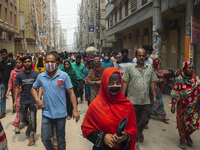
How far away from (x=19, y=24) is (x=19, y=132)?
2743 cm

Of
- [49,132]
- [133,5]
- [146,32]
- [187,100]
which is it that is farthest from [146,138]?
[133,5]

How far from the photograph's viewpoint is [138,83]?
385 centimetres

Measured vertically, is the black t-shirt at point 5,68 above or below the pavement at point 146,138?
above

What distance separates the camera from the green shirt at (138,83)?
3.84 meters

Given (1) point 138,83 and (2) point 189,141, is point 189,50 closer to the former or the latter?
(2) point 189,141

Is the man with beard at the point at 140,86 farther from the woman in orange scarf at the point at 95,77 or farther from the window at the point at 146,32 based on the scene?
the window at the point at 146,32

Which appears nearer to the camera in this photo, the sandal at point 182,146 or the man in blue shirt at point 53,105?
the man in blue shirt at point 53,105

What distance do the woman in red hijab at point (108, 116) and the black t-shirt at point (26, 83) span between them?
2.64 metres

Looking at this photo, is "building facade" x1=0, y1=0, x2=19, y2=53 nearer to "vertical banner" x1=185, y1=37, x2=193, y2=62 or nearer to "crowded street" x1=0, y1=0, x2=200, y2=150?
"crowded street" x1=0, y1=0, x2=200, y2=150

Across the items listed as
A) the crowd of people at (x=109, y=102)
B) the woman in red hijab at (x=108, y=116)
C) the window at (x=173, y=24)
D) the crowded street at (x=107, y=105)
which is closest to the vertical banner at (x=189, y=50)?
the crowded street at (x=107, y=105)

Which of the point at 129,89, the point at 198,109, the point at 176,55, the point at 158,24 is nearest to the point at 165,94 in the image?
the point at 158,24

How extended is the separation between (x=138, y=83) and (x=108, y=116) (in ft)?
6.12

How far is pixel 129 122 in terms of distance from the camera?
2193 millimetres

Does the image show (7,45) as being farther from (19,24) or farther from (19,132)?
(19,132)
